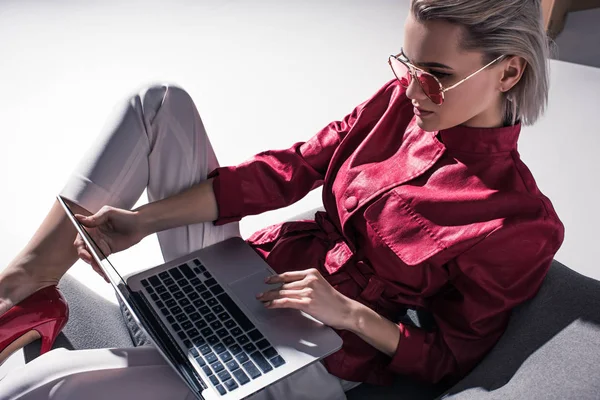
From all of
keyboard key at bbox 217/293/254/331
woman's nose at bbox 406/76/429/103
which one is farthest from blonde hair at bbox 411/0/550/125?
keyboard key at bbox 217/293/254/331

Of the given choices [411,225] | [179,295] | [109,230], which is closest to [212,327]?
[179,295]

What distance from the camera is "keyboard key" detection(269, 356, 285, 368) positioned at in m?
1.15

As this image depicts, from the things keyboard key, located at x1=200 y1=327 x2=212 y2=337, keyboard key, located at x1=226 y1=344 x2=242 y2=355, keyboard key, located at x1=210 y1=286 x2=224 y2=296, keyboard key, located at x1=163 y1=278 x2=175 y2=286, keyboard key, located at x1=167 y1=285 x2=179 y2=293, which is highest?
keyboard key, located at x1=163 y1=278 x2=175 y2=286

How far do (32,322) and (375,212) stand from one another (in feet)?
2.39

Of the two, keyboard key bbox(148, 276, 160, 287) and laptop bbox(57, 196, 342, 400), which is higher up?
keyboard key bbox(148, 276, 160, 287)

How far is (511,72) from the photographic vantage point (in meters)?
1.20

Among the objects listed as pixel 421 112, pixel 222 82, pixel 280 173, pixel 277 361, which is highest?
pixel 421 112

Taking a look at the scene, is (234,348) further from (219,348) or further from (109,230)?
(109,230)

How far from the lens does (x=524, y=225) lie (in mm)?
1146

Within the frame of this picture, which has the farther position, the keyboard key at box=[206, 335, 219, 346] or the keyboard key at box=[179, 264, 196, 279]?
the keyboard key at box=[179, 264, 196, 279]

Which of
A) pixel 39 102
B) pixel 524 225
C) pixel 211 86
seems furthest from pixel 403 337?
pixel 39 102

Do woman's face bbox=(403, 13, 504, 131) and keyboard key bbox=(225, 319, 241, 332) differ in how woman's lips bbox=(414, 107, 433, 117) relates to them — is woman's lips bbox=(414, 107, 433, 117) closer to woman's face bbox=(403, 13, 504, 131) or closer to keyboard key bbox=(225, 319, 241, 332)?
woman's face bbox=(403, 13, 504, 131)

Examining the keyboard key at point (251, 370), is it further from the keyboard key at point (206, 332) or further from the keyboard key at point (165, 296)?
the keyboard key at point (165, 296)

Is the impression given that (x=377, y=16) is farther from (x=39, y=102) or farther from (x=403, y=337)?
(x=403, y=337)
